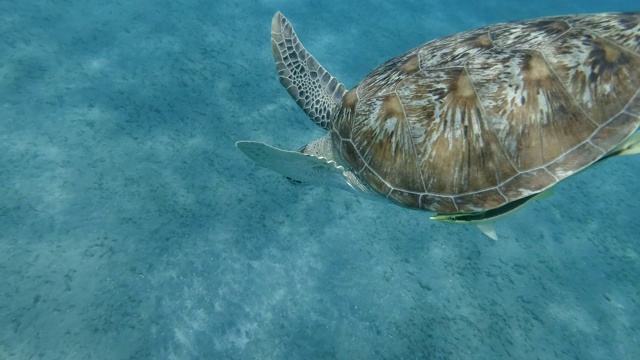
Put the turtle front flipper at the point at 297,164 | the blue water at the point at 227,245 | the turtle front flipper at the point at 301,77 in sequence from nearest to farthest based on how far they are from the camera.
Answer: the turtle front flipper at the point at 297,164 → the blue water at the point at 227,245 → the turtle front flipper at the point at 301,77

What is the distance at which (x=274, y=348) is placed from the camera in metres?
2.65

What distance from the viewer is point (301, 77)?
3.36 metres

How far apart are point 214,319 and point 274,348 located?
1.53ft

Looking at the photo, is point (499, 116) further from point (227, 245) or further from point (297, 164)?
point (227, 245)

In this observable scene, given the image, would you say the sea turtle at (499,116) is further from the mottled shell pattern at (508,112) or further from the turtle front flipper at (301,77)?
the turtle front flipper at (301,77)

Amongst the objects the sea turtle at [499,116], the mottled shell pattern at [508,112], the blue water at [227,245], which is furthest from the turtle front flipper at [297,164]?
the blue water at [227,245]

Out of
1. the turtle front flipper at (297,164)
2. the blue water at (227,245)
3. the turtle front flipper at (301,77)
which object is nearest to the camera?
the turtle front flipper at (297,164)

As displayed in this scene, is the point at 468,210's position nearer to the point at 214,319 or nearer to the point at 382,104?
the point at 382,104

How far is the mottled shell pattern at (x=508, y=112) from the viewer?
204 centimetres

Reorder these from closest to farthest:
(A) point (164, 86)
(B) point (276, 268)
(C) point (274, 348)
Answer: (C) point (274, 348)
(B) point (276, 268)
(A) point (164, 86)

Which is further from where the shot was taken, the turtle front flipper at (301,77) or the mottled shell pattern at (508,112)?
the turtle front flipper at (301,77)

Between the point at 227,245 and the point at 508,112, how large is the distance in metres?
2.20

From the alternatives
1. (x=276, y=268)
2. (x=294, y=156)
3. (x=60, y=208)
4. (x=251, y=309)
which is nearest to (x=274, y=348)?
(x=251, y=309)

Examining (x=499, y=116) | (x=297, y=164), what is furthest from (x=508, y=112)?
(x=297, y=164)
